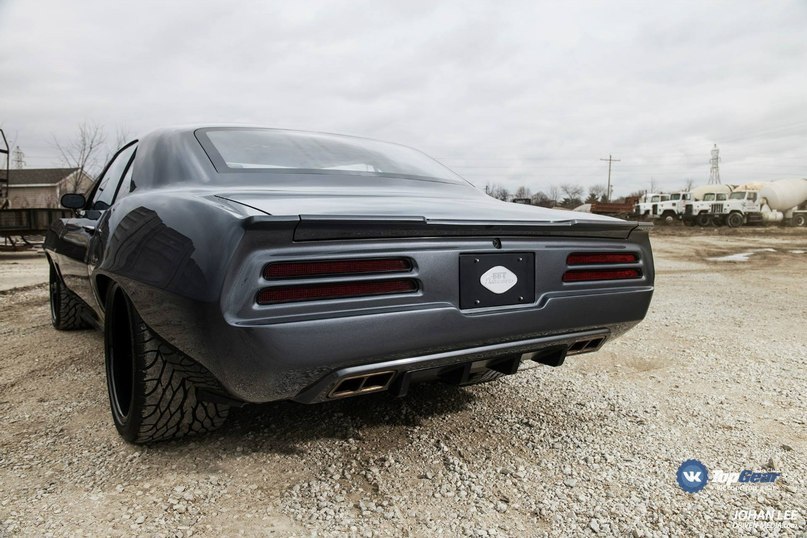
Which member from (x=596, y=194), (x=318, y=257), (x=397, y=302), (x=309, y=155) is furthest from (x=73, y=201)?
(x=596, y=194)

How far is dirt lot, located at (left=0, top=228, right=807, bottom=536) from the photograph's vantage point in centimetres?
162

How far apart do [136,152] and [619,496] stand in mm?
2673

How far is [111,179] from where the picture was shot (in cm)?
317

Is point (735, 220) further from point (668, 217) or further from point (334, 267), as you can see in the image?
point (334, 267)

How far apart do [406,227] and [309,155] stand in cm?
100

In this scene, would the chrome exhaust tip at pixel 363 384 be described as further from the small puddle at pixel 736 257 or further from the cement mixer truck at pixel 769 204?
the cement mixer truck at pixel 769 204

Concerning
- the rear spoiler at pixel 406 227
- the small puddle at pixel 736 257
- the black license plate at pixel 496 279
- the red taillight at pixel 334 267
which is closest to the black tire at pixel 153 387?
the red taillight at pixel 334 267

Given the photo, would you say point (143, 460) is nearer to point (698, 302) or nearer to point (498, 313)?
point (498, 313)

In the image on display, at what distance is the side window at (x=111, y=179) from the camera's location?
294 centimetres

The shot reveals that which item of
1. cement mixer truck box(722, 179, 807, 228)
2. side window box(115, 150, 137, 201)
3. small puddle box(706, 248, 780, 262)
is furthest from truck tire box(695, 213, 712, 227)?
side window box(115, 150, 137, 201)

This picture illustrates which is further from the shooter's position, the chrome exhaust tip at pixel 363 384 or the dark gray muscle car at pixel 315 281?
the chrome exhaust tip at pixel 363 384

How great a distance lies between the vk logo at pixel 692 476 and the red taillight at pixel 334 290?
3.97 ft

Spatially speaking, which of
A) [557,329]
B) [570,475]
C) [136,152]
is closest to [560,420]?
[570,475]

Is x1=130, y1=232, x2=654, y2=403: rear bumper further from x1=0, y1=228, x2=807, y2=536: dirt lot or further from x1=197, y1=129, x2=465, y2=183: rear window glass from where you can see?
x1=197, y1=129, x2=465, y2=183: rear window glass
